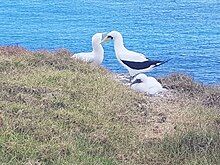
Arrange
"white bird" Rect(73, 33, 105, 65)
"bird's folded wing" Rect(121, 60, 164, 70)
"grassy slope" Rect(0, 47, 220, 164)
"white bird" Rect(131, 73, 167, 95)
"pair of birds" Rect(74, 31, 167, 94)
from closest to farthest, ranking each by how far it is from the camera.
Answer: "grassy slope" Rect(0, 47, 220, 164), "white bird" Rect(131, 73, 167, 95), "pair of birds" Rect(74, 31, 167, 94), "bird's folded wing" Rect(121, 60, 164, 70), "white bird" Rect(73, 33, 105, 65)

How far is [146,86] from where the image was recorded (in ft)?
32.4

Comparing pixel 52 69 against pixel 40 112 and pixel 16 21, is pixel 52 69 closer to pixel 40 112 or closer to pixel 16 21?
Result: pixel 40 112

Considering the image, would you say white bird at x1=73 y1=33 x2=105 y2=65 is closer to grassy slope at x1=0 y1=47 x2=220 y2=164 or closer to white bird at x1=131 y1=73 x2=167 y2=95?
grassy slope at x1=0 y1=47 x2=220 y2=164

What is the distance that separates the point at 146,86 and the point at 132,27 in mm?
9561

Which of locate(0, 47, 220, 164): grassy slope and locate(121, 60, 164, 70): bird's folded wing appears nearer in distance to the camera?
locate(0, 47, 220, 164): grassy slope

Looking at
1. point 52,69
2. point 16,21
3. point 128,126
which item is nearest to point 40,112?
point 128,126

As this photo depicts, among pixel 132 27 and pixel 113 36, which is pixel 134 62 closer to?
pixel 113 36

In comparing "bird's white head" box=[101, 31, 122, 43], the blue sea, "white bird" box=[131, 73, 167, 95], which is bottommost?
the blue sea

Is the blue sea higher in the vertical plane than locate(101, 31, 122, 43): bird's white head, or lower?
lower

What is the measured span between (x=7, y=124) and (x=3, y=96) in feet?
4.16

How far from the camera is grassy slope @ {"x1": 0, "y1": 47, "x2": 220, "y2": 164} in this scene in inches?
253

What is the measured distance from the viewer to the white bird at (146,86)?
9843mm

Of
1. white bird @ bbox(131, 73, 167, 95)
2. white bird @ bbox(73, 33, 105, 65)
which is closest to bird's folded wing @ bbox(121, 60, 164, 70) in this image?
white bird @ bbox(131, 73, 167, 95)

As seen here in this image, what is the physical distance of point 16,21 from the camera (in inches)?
786
